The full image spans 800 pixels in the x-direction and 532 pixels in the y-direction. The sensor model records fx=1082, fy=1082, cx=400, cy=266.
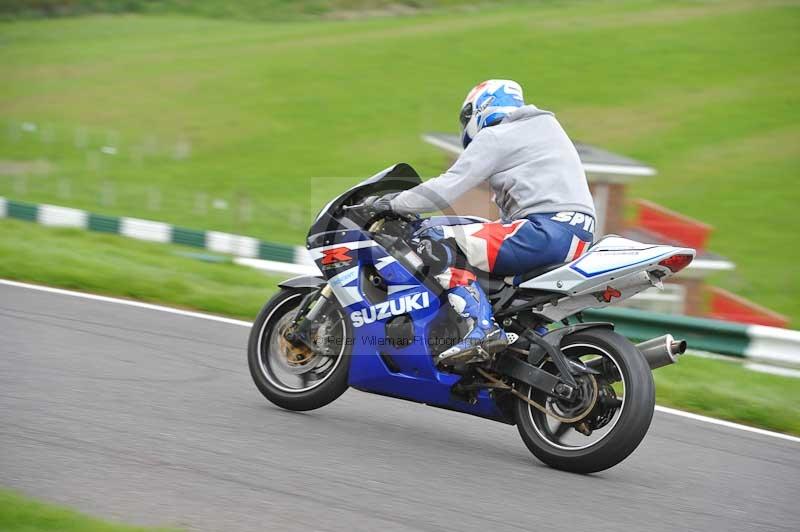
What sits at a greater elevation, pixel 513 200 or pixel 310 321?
pixel 513 200

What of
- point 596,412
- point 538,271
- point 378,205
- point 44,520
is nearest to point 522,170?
point 538,271

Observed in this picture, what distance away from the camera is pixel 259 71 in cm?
4203

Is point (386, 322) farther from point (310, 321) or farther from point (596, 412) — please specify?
point (596, 412)

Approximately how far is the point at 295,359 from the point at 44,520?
2407 mm

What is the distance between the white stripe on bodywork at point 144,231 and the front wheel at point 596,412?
1218 centimetres

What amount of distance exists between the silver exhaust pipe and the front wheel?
13 cm

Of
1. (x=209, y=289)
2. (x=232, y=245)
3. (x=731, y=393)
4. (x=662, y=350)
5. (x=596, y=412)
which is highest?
(x=662, y=350)

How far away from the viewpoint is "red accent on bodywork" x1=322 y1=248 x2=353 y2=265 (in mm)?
5984

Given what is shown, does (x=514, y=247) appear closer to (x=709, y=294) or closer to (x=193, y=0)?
(x=709, y=294)

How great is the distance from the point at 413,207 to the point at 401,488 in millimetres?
1513

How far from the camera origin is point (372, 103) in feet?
124

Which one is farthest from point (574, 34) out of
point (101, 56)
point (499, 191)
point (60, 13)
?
point (499, 191)

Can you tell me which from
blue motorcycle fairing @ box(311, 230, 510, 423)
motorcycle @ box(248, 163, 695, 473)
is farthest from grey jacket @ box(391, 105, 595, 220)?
blue motorcycle fairing @ box(311, 230, 510, 423)

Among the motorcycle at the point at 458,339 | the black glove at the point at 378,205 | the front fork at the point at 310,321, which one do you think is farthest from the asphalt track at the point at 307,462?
the black glove at the point at 378,205
